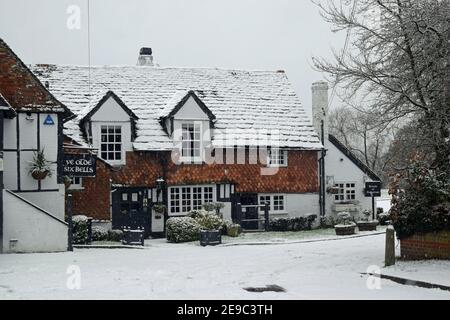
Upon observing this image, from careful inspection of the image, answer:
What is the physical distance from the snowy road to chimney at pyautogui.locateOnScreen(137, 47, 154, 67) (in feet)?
57.1

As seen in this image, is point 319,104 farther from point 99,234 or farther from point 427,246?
point 427,246

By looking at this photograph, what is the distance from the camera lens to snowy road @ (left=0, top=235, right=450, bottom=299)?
12.5 meters

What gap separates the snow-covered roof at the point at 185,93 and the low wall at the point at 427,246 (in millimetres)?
15875

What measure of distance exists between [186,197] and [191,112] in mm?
4359

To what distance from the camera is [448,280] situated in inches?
535

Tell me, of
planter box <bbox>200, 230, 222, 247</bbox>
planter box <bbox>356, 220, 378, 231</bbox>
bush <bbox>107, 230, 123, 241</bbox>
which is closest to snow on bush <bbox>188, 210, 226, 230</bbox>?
planter box <bbox>200, 230, 222, 247</bbox>

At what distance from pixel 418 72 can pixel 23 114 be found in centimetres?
1355

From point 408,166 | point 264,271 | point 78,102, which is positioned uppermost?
point 78,102

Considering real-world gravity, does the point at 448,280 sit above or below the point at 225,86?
below

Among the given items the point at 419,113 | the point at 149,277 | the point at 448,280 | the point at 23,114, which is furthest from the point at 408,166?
the point at 23,114

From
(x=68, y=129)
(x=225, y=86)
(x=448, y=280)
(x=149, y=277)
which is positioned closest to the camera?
(x=448, y=280)

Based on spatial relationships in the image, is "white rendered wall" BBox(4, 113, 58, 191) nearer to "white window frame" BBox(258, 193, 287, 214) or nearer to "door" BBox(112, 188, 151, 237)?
"door" BBox(112, 188, 151, 237)

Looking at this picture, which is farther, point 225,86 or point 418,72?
point 225,86
